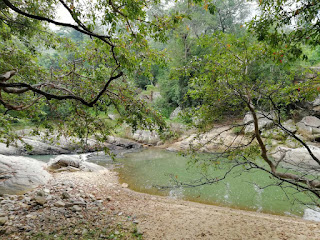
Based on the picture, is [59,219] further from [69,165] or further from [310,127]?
[310,127]

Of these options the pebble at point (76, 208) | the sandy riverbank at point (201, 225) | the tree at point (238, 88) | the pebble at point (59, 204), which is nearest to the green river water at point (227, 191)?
the sandy riverbank at point (201, 225)

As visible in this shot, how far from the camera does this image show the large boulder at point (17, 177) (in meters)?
6.16

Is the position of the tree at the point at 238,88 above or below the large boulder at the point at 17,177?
above

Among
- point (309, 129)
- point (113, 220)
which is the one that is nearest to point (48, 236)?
point (113, 220)

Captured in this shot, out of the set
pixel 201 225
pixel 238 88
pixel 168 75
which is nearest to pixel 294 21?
pixel 238 88

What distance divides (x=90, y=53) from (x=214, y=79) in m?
2.91

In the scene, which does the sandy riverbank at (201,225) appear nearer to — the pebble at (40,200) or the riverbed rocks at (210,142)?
the pebble at (40,200)

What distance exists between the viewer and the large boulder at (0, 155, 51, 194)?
20.2ft

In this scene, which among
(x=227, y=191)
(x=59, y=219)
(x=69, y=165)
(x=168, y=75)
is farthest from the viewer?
(x=69, y=165)

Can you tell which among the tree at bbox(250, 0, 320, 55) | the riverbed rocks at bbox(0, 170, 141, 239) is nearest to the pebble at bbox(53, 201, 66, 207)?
the riverbed rocks at bbox(0, 170, 141, 239)

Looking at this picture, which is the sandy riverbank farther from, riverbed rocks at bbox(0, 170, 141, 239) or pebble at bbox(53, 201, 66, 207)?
pebble at bbox(53, 201, 66, 207)

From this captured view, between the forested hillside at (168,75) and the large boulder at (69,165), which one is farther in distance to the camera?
the large boulder at (69,165)

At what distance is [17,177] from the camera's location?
22.3 feet

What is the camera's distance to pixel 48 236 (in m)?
3.66
